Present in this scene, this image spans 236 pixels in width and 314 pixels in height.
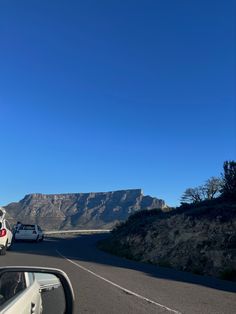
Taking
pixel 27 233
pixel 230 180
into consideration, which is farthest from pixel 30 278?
pixel 230 180

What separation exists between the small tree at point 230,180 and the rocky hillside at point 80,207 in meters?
96.9

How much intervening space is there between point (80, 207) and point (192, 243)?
A: 14007 cm

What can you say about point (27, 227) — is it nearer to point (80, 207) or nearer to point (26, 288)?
point (26, 288)

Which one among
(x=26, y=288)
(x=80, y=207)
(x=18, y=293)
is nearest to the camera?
(x=18, y=293)

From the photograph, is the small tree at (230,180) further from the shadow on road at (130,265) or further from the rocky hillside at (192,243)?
the shadow on road at (130,265)

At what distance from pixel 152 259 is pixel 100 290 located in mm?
Answer: 15594

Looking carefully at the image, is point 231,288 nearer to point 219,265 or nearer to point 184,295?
point 184,295

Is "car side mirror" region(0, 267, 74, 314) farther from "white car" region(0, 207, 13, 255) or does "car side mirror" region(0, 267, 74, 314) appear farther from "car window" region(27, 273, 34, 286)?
"white car" region(0, 207, 13, 255)

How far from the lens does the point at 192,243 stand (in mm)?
26984

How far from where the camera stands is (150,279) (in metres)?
17.0

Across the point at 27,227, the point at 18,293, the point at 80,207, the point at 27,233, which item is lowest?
the point at 18,293

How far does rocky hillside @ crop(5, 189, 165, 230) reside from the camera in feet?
486

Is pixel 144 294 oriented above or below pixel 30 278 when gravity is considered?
below

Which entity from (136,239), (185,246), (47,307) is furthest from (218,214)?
(47,307)
